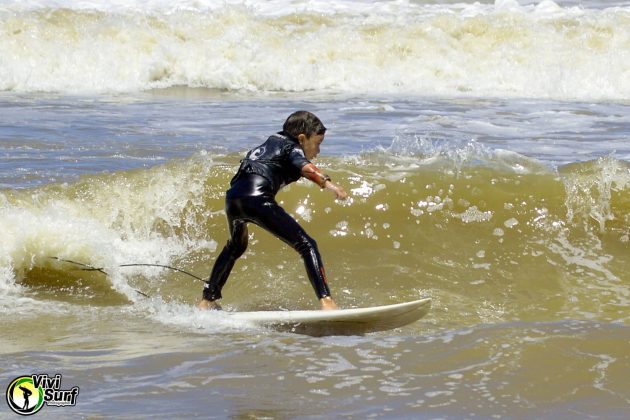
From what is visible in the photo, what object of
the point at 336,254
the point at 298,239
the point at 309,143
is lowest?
Result: the point at 336,254

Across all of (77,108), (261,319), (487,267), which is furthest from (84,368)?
(77,108)

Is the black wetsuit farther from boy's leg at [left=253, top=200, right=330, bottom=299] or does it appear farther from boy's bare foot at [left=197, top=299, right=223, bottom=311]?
boy's bare foot at [left=197, top=299, right=223, bottom=311]

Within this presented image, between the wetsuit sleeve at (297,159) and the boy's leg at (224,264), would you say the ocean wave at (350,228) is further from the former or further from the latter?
the wetsuit sleeve at (297,159)

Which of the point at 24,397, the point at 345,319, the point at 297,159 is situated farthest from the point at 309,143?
the point at 24,397

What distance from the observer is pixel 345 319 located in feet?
18.4

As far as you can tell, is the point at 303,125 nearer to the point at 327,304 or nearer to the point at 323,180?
the point at 323,180

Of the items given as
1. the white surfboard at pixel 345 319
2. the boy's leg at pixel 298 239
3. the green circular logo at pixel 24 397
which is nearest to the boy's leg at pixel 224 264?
the boy's leg at pixel 298 239

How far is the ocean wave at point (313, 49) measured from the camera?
18.1m

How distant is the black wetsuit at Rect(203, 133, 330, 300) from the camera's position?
5.80m

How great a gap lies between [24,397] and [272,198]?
84.3 inches

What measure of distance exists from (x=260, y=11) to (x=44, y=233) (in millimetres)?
15130

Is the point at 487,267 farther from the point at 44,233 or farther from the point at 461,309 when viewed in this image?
the point at 44,233

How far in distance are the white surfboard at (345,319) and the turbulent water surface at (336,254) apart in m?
0.11

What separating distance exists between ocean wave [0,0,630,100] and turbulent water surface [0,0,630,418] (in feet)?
3.55
